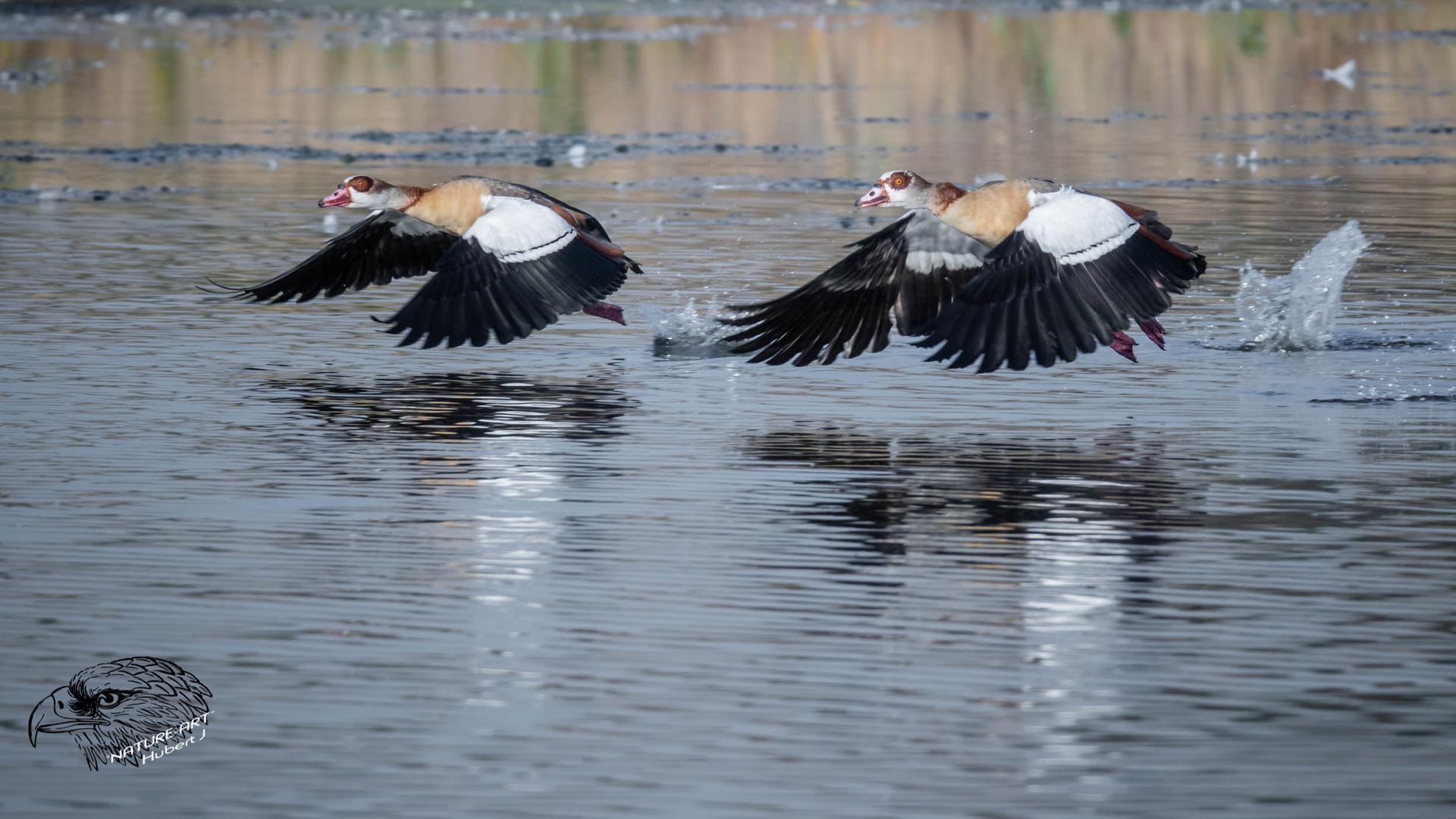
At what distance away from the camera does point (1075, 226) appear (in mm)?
10453

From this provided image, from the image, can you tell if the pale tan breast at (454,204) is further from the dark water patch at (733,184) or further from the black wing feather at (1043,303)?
the dark water patch at (733,184)

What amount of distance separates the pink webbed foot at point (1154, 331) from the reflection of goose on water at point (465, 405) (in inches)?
97.6

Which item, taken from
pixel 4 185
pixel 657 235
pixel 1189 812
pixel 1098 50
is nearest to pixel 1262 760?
pixel 1189 812

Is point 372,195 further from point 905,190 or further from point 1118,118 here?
point 1118,118

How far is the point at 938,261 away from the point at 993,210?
57cm

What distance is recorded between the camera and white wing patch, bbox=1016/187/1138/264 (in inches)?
409

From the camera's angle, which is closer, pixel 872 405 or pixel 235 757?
pixel 235 757

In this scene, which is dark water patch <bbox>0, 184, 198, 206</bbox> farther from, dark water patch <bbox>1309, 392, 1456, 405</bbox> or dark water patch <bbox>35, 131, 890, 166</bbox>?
dark water patch <bbox>1309, 392, 1456, 405</bbox>

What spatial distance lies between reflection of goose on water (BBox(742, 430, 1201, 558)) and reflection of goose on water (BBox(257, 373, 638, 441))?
37.2 inches

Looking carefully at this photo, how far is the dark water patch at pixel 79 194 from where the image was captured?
19.3 meters

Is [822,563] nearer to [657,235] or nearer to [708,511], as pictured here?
[708,511]

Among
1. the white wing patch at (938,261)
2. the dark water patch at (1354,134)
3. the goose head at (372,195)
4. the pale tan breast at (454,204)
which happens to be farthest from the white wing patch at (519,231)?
the dark water patch at (1354,134)

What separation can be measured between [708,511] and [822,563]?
0.92 metres

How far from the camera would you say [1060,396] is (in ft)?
36.7
